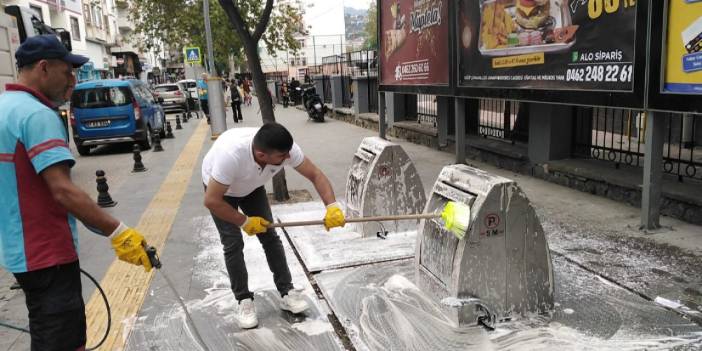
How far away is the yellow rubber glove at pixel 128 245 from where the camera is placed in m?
2.66

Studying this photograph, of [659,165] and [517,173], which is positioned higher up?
[659,165]

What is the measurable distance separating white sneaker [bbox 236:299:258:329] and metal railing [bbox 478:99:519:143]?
684 cm

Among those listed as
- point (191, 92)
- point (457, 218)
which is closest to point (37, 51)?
point (457, 218)

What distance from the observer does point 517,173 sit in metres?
8.61

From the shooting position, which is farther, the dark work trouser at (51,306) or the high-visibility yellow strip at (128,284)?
the high-visibility yellow strip at (128,284)

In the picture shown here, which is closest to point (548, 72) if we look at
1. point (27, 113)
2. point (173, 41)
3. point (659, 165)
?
point (659, 165)

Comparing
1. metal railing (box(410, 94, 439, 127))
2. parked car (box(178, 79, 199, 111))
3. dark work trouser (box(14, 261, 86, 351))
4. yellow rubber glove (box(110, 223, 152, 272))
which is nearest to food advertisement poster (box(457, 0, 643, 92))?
yellow rubber glove (box(110, 223, 152, 272))

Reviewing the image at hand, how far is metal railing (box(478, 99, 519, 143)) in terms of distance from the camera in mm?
9820

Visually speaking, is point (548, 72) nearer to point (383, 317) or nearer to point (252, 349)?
point (383, 317)

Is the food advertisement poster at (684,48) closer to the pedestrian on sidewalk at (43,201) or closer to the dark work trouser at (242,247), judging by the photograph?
the dark work trouser at (242,247)

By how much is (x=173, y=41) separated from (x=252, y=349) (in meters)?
31.1

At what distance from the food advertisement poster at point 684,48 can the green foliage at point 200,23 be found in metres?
23.4

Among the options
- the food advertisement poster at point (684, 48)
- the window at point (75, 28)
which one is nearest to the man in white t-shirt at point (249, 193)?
the food advertisement poster at point (684, 48)

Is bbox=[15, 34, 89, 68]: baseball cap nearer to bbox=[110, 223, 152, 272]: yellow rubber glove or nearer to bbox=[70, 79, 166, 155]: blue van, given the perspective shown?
bbox=[110, 223, 152, 272]: yellow rubber glove
